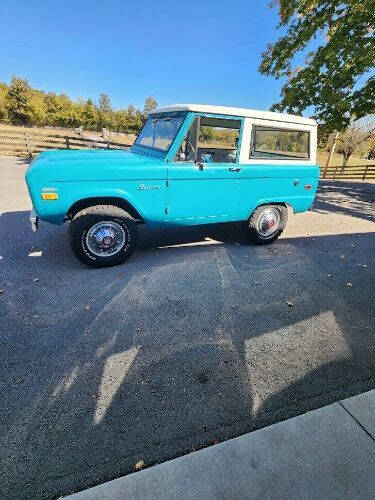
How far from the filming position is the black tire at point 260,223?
5.09 m

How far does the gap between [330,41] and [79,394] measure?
11.5 m

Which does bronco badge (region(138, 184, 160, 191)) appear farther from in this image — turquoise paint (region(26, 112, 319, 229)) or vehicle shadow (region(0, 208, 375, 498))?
vehicle shadow (region(0, 208, 375, 498))

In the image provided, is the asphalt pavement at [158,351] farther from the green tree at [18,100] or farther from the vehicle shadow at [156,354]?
the green tree at [18,100]

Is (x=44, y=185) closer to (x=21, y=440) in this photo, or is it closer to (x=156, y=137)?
(x=156, y=137)

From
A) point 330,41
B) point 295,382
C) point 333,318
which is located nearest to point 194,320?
point 295,382

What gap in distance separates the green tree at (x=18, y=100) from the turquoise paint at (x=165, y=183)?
5118cm

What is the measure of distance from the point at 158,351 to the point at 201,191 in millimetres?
2537

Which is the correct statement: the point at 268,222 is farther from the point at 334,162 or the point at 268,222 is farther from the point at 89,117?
the point at 89,117

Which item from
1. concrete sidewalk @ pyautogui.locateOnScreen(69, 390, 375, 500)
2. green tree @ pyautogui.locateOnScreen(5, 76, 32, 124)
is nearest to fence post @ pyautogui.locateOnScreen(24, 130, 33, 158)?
concrete sidewalk @ pyautogui.locateOnScreen(69, 390, 375, 500)

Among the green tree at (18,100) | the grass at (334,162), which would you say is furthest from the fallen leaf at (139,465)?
the green tree at (18,100)

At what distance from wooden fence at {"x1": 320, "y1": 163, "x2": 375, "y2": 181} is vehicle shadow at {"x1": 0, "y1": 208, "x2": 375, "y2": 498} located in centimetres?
2173

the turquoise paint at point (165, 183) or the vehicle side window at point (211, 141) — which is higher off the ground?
the vehicle side window at point (211, 141)

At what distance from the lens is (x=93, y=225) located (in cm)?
391

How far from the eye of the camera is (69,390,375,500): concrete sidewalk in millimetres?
1594
